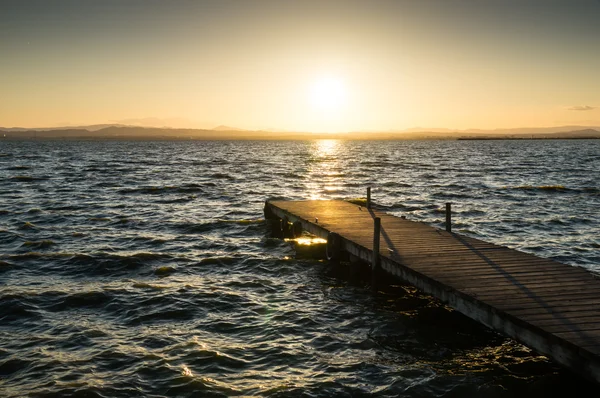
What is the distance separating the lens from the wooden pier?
7.77 meters

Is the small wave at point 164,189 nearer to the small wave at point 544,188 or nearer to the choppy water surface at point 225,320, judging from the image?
the choppy water surface at point 225,320

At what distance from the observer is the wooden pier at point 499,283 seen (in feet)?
25.5

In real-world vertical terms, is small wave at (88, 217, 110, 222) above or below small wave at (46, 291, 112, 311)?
above

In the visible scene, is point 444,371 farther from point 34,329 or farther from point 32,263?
point 32,263

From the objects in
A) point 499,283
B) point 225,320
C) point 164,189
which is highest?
point 499,283

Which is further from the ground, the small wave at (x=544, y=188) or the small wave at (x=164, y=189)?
the small wave at (x=164, y=189)

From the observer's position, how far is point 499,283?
1046cm

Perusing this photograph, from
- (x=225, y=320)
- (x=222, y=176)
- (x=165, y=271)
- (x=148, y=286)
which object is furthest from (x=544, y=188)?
(x=225, y=320)

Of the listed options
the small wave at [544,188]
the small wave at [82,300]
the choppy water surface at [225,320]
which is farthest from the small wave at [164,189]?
the small wave at [544,188]

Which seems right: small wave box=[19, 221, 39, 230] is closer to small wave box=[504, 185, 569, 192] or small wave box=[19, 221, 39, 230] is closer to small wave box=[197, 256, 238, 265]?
small wave box=[197, 256, 238, 265]

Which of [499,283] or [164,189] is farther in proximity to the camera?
[164,189]

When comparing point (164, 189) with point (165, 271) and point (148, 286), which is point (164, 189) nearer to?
point (165, 271)

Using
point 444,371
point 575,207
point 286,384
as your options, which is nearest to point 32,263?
point 286,384

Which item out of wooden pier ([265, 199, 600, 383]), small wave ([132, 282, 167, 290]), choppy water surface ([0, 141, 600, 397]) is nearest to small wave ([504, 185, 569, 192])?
choppy water surface ([0, 141, 600, 397])
